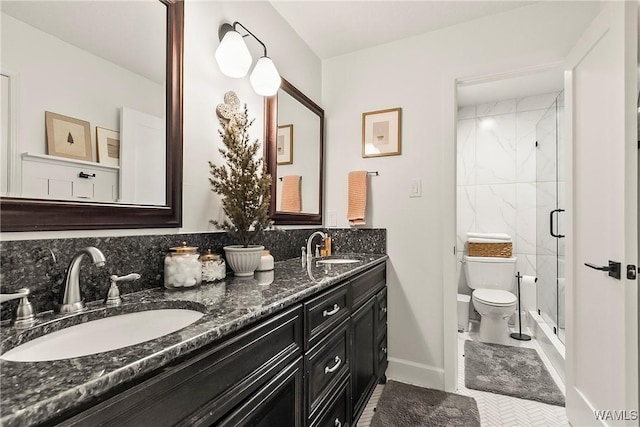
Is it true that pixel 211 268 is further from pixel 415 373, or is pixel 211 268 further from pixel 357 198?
pixel 415 373

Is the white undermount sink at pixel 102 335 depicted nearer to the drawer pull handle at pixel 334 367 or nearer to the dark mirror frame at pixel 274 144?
the drawer pull handle at pixel 334 367

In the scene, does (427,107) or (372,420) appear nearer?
(372,420)

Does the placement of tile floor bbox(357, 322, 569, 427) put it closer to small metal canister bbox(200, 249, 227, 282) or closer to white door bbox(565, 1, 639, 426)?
white door bbox(565, 1, 639, 426)

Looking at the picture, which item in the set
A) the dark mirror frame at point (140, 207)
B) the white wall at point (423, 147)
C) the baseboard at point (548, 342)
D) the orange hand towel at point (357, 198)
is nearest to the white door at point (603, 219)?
the white wall at point (423, 147)

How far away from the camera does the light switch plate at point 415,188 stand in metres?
2.08

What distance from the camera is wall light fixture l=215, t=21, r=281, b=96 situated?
137cm

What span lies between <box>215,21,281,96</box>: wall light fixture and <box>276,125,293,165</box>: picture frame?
0.29 meters

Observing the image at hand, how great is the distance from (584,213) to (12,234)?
227 cm

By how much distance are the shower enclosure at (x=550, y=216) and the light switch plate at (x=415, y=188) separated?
117 cm

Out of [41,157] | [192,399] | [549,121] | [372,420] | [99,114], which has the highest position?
[549,121]

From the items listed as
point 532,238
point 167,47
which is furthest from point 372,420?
point 532,238

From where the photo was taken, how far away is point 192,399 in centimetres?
64

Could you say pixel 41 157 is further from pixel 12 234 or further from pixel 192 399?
pixel 192 399

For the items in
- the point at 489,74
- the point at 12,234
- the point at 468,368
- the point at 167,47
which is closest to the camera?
the point at 12,234
